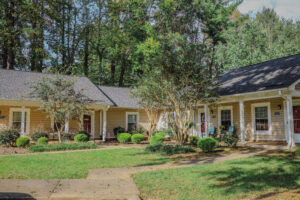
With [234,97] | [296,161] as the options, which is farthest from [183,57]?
[296,161]

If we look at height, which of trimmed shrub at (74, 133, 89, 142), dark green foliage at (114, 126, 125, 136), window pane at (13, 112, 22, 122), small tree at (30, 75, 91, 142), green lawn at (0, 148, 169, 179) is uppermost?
small tree at (30, 75, 91, 142)

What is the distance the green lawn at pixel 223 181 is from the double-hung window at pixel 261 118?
6606 mm

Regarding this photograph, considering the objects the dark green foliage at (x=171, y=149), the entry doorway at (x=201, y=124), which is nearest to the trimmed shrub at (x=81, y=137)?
the dark green foliage at (x=171, y=149)

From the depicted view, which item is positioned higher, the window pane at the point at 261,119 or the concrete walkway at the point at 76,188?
the window pane at the point at 261,119

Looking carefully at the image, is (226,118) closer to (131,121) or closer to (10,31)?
(131,121)

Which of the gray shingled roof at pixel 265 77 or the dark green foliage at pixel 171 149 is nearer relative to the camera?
the dark green foliage at pixel 171 149

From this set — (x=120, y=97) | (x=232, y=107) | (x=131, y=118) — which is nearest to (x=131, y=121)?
(x=131, y=118)

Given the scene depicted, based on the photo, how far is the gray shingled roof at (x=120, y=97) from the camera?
19.8m

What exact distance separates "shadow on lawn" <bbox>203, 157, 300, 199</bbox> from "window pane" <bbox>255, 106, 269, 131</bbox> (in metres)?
6.36

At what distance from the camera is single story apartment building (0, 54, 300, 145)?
12211 mm

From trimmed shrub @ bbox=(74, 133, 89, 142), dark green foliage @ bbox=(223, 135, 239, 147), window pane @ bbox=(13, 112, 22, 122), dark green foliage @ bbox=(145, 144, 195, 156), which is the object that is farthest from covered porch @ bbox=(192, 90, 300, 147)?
window pane @ bbox=(13, 112, 22, 122)

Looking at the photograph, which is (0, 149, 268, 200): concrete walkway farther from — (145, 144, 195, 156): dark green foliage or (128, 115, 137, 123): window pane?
(128, 115, 137, 123): window pane

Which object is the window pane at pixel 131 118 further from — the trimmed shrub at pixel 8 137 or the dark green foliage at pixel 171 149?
the trimmed shrub at pixel 8 137

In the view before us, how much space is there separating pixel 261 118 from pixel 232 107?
2063 mm
